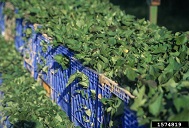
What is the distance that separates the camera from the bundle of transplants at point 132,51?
2.79 metres

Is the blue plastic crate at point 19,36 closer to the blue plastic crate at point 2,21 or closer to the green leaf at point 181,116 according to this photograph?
the blue plastic crate at point 2,21

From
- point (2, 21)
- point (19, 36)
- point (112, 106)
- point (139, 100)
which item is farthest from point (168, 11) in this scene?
point (139, 100)

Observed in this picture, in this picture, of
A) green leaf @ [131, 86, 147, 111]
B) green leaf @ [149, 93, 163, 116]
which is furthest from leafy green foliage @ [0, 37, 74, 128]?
green leaf @ [149, 93, 163, 116]

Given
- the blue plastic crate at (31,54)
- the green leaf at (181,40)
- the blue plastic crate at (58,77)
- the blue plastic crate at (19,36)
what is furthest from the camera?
the blue plastic crate at (19,36)

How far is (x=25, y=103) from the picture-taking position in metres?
5.23

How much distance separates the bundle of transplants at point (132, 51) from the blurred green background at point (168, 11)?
5203 millimetres

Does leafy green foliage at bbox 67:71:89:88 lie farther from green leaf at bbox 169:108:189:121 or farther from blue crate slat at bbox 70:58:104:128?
green leaf at bbox 169:108:189:121

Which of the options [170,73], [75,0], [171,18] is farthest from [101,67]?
[171,18]

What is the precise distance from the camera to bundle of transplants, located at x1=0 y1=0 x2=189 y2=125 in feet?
9.16

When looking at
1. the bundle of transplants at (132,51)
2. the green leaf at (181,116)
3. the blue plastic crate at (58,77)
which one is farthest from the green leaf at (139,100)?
the blue plastic crate at (58,77)

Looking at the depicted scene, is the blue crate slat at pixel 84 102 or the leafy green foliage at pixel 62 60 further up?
the leafy green foliage at pixel 62 60

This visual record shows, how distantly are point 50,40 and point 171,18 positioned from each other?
27.4 feet

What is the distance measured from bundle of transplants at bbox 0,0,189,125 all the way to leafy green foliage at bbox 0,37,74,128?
2.95 ft

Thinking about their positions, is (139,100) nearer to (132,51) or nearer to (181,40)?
(132,51)
